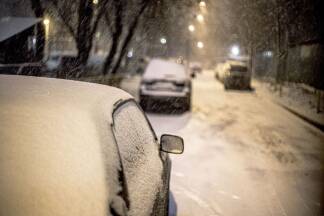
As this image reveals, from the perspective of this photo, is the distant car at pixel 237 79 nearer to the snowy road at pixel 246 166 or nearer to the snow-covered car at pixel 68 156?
the snowy road at pixel 246 166

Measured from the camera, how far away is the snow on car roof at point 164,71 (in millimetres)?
14062

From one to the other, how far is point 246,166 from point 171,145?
4.02 metres

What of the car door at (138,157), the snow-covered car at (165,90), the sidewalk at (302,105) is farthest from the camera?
the snow-covered car at (165,90)

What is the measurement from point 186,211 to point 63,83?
8.49 ft

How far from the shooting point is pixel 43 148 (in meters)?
2.06

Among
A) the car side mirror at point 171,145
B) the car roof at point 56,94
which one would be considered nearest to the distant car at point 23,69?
the car side mirror at point 171,145

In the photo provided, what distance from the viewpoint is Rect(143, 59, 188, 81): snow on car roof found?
14.1m

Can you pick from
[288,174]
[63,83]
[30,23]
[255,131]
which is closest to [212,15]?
[30,23]

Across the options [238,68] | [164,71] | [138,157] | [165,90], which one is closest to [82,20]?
[164,71]

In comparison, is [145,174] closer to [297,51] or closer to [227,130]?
[227,130]

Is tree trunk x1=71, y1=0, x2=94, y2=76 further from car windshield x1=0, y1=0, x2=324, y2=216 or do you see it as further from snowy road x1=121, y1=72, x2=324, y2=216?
snowy road x1=121, y1=72, x2=324, y2=216

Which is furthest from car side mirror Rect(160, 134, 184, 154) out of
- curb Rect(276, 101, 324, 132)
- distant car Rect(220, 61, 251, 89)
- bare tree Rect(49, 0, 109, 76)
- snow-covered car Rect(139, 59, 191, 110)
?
distant car Rect(220, 61, 251, 89)

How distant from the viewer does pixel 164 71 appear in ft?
47.6

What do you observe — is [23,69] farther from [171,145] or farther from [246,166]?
[171,145]
